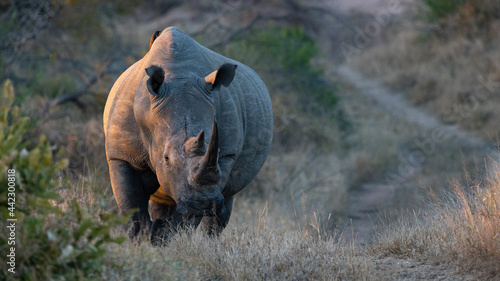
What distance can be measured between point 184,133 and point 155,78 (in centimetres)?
45

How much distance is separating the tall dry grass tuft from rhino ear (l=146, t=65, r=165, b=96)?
7.22 ft

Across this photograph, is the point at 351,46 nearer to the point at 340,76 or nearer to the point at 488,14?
the point at 340,76

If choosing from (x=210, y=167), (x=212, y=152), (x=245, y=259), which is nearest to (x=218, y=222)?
(x=245, y=259)

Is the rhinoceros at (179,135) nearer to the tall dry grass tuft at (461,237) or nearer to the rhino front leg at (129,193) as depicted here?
the rhino front leg at (129,193)

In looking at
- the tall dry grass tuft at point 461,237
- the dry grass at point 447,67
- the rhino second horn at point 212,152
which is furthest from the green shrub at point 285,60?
the rhino second horn at point 212,152

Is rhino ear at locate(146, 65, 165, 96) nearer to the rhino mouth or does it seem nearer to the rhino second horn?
the rhino second horn

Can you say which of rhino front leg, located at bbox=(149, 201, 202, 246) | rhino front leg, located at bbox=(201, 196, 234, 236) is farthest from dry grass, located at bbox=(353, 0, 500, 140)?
rhino front leg, located at bbox=(149, 201, 202, 246)

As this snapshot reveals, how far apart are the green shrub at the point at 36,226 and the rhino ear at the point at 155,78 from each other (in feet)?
3.95

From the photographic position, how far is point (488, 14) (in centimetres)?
1948

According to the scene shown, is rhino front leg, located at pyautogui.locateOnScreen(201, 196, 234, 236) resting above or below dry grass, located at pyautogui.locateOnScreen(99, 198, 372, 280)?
below

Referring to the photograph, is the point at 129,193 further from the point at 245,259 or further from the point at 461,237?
the point at 461,237

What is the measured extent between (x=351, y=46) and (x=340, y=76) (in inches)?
165

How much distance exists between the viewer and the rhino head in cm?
408

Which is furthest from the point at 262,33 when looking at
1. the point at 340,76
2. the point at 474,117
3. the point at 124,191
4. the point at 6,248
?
the point at 6,248
